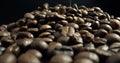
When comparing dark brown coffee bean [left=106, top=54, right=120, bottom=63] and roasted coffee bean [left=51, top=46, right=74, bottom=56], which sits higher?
roasted coffee bean [left=51, top=46, right=74, bottom=56]

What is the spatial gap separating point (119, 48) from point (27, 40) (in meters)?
0.30

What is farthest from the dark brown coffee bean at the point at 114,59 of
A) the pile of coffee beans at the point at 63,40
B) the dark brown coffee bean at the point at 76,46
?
the dark brown coffee bean at the point at 76,46

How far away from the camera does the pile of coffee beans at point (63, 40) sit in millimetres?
724

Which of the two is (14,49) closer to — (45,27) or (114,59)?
(45,27)

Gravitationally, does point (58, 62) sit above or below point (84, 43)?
below

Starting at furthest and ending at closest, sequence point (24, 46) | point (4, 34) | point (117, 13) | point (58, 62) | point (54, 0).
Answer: point (117, 13) → point (54, 0) → point (4, 34) → point (24, 46) → point (58, 62)

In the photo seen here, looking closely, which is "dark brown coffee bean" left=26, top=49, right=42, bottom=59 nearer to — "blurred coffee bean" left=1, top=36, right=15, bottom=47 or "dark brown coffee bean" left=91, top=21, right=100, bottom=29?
"blurred coffee bean" left=1, top=36, right=15, bottom=47

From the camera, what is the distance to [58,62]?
69cm

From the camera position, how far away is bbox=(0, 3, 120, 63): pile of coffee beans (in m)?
0.72

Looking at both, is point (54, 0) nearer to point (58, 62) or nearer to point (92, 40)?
point (92, 40)

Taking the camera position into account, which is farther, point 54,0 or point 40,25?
point 54,0

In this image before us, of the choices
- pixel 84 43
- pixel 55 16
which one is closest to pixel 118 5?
pixel 55 16

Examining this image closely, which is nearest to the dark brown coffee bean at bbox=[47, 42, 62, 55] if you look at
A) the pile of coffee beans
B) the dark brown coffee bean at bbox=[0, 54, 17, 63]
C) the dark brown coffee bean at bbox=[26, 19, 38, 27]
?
the pile of coffee beans

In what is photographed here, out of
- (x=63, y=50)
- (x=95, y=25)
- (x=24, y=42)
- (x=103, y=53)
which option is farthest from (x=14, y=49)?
(x=95, y=25)
